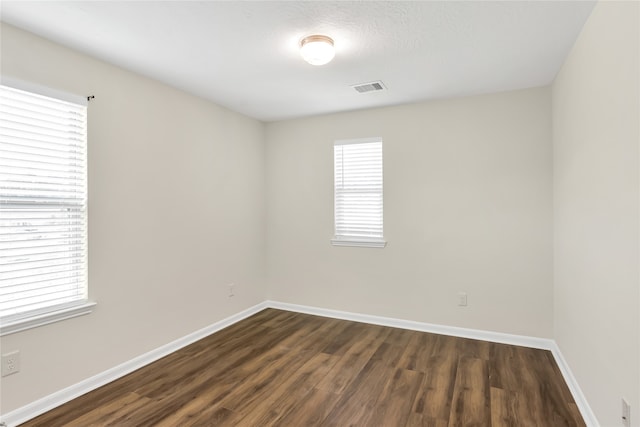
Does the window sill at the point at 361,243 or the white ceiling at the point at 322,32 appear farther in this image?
the window sill at the point at 361,243

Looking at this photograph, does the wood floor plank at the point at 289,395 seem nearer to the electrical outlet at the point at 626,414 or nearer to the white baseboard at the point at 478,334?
the white baseboard at the point at 478,334

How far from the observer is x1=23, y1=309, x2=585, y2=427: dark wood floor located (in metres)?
2.20

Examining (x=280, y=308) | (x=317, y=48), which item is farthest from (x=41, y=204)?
(x=280, y=308)

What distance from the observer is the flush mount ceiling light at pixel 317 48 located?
2.28 meters

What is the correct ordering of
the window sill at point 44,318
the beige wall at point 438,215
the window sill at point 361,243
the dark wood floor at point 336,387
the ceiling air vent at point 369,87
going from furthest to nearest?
the window sill at point 361,243, the beige wall at point 438,215, the ceiling air vent at point 369,87, the dark wood floor at point 336,387, the window sill at point 44,318

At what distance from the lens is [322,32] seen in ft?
7.40

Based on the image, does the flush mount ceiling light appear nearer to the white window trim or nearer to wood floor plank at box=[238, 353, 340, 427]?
the white window trim

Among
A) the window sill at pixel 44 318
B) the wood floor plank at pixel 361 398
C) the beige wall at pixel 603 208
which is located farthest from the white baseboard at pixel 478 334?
the window sill at pixel 44 318

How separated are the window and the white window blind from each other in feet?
8.71

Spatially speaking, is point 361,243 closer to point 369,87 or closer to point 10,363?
point 369,87

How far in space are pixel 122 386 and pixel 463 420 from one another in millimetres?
2495

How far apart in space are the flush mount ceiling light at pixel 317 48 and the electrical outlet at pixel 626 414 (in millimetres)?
2564

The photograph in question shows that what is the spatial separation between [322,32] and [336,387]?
8.51 feet

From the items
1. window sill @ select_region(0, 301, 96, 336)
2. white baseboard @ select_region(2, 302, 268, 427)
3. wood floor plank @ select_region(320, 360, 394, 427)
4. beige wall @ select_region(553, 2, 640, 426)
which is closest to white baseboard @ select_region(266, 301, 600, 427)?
beige wall @ select_region(553, 2, 640, 426)
